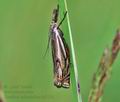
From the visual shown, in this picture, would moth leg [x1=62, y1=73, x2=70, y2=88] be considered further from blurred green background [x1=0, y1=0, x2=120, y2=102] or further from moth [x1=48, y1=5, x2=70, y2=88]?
blurred green background [x1=0, y1=0, x2=120, y2=102]

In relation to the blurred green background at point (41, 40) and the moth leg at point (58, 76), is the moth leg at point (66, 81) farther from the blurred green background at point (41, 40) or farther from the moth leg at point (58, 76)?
the blurred green background at point (41, 40)

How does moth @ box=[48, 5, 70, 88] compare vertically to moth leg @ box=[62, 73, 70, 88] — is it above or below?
above

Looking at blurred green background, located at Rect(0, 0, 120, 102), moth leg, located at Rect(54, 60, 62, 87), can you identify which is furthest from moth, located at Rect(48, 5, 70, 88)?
blurred green background, located at Rect(0, 0, 120, 102)

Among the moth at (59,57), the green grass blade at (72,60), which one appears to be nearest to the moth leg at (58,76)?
the moth at (59,57)

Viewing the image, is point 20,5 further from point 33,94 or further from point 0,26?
point 33,94

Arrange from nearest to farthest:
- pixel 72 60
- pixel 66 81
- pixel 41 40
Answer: pixel 72 60, pixel 66 81, pixel 41 40

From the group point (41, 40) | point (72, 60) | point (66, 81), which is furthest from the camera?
point (41, 40)

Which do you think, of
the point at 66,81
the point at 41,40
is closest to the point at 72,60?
the point at 66,81

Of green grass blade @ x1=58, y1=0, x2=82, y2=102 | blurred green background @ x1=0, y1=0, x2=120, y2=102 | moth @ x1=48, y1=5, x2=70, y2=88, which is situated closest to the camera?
green grass blade @ x1=58, y1=0, x2=82, y2=102

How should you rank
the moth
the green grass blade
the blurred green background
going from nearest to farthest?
1. the green grass blade
2. the moth
3. the blurred green background

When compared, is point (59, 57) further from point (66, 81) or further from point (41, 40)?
point (41, 40)
